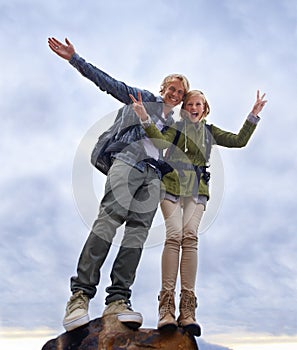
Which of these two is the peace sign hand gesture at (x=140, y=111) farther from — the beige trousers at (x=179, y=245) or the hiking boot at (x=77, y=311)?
the hiking boot at (x=77, y=311)

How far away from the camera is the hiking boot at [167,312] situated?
5332 millimetres

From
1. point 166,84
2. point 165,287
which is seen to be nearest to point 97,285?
point 165,287

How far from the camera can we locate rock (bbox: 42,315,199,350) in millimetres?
5309

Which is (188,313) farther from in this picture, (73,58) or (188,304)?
(73,58)

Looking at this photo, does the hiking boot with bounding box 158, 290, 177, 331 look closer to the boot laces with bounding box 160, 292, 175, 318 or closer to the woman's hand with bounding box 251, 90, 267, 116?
the boot laces with bounding box 160, 292, 175, 318

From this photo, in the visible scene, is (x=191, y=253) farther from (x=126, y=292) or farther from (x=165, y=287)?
(x=126, y=292)

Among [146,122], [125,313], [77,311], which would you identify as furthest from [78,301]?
[146,122]

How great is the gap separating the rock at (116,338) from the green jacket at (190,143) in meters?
1.52

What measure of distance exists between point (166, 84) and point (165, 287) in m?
2.40

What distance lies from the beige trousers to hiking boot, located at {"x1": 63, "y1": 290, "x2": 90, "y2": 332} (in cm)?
84

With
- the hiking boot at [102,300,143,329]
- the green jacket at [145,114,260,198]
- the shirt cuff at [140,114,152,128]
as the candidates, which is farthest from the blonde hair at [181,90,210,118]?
the hiking boot at [102,300,143,329]

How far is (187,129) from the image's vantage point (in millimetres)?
6133

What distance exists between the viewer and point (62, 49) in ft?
19.2

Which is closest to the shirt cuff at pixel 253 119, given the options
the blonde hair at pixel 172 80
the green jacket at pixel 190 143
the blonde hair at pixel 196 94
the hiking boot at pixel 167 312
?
the green jacket at pixel 190 143
